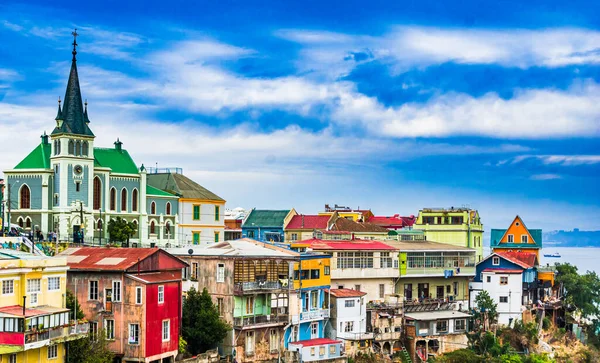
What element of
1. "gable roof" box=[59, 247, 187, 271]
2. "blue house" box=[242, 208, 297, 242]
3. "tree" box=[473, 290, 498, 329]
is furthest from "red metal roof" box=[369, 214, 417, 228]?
"gable roof" box=[59, 247, 187, 271]

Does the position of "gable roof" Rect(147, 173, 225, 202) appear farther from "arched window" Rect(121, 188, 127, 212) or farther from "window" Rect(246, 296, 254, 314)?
"window" Rect(246, 296, 254, 314)

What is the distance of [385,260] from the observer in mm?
77312

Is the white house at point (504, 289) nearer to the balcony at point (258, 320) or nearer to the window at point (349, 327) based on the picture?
the window at point (349, 327)

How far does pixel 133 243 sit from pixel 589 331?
49.5m

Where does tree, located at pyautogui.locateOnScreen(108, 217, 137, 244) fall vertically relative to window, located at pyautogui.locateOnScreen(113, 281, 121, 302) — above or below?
above

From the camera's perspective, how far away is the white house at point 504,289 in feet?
273

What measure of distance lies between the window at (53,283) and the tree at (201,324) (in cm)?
1109

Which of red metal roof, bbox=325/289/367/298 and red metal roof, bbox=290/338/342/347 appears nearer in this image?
red metal roof, bbox=290/338/342/347

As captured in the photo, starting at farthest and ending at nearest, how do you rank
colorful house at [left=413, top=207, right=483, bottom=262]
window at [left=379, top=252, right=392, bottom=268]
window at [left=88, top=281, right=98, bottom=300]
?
colorful house at [left=413, top=207, right=483, bottom=262] < window at [left=379, top=252, right=392, bottom=268] < window at [left=88, top=281, right=98, bottom=300]

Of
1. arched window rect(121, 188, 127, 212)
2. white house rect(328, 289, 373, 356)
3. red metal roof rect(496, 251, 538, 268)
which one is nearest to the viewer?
white house rect(328, 289, 373, 356)

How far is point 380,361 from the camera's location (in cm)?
7019

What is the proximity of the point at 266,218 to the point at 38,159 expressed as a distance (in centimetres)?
2997

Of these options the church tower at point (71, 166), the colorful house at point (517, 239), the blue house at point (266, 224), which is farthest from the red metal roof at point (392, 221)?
the church tower at point (71, 166)

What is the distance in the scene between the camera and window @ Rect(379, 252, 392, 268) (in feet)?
252
